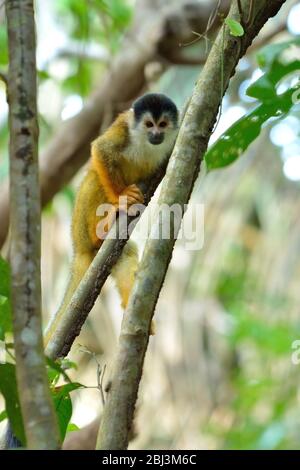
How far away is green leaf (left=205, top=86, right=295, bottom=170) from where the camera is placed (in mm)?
2230

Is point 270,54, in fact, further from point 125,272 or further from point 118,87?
point 118,87

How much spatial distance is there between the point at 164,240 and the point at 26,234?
44 centimetres

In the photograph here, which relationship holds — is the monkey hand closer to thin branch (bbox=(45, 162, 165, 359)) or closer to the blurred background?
thin branch (bbox=(45, 162, 165, 359))

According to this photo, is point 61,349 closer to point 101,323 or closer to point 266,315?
point 101,323

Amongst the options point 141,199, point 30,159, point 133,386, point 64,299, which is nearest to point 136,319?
point 133,386

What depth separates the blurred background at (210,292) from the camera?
5.57 metres

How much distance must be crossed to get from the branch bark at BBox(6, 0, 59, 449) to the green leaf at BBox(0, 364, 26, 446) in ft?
1.10

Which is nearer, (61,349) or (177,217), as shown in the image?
(177,217)

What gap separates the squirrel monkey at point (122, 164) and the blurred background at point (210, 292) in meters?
1.52

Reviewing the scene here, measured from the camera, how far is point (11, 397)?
1.52m

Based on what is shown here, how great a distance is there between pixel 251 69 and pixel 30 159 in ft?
16.7

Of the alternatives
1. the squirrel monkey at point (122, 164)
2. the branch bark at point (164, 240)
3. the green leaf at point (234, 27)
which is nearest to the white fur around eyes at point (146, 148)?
the squirrel monkey at point (122, 164)
